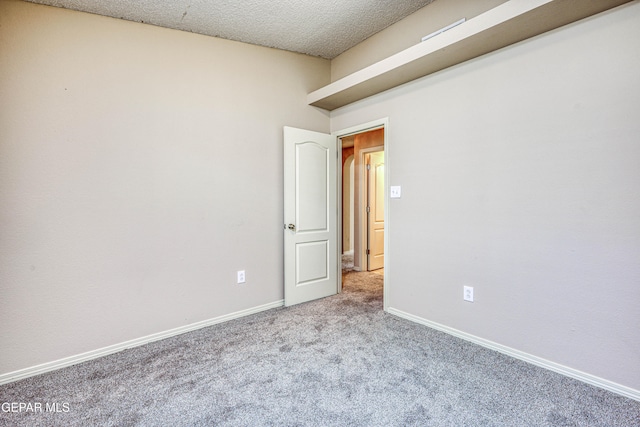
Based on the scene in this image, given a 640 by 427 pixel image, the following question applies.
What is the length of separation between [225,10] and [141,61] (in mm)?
814

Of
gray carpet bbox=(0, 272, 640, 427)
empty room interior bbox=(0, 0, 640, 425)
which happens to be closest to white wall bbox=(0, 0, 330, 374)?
empty room interior bbox=(0, 0, 640, 425)

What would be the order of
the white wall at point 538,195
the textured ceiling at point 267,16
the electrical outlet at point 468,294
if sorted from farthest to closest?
1. the electrical outlet at point 468,294
2. the textured ceiling at point 267,16
3. the white wall at point 538,195

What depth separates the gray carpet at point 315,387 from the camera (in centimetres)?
158

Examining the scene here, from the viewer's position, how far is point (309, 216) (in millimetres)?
3340

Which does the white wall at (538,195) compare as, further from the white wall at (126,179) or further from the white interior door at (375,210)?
the white interior door at (375,210)

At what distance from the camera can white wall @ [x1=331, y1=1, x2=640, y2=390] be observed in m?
1.74

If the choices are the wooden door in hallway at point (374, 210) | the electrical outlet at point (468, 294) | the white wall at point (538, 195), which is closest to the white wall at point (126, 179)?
the white wall at point (538, 195)

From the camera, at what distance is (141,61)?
8.01ft

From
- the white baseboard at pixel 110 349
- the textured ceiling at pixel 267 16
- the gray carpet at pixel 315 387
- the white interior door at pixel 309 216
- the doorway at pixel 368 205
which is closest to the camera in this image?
the gray carpet at pixel 315 387

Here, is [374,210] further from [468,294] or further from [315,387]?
[315,387]

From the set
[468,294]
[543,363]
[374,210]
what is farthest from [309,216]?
[543,363]

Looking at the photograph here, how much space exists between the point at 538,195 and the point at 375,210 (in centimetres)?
298

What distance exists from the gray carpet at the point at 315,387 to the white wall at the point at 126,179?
0.41 metres

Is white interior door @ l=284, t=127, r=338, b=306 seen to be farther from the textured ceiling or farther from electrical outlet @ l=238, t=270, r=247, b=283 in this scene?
the textured ceiling
